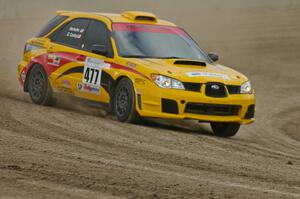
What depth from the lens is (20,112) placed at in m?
12.0

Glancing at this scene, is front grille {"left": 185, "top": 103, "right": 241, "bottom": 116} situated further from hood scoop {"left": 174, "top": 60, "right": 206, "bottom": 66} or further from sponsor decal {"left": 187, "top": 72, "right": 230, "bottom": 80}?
hood scoop {"left": 174, "top": 60, "right": 206, "bottom": 66}

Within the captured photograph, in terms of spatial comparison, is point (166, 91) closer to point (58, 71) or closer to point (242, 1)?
point (58, 71)

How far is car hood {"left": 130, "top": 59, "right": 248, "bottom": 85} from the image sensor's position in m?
11.9

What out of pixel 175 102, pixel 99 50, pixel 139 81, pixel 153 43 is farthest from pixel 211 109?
pixel 99 50

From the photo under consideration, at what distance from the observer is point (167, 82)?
466 inches

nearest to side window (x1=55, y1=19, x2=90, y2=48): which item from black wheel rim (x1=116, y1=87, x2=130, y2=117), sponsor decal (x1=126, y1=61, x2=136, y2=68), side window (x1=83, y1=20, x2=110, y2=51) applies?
side window (x1=83, y1=20, x2=110, y2=51)

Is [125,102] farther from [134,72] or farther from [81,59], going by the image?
[81,59]

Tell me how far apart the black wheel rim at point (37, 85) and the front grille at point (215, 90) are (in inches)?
115

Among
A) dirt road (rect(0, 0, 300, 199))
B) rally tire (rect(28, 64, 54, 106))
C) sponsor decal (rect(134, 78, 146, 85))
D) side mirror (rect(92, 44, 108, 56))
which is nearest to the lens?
dirt road (rect(0, 0, 300, 199))

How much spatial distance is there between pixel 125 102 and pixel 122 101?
0.21 feet

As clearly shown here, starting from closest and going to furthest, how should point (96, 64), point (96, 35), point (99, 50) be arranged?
point (99, 50) < point (96, 64) < point (96, 35)

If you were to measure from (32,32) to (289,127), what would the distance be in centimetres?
1194

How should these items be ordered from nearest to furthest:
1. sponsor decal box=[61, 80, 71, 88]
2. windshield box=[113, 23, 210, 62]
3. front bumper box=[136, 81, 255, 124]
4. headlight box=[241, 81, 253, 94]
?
1. front bumper box=[136, 81, 255, 124]
2. headlight box=[241, 81, 253, 94]
3. windshield box=[113, 23, 210, 62]
4. sponsor decal box=[61, 80, 71, 88]

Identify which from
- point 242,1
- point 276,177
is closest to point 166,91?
point 276,177
